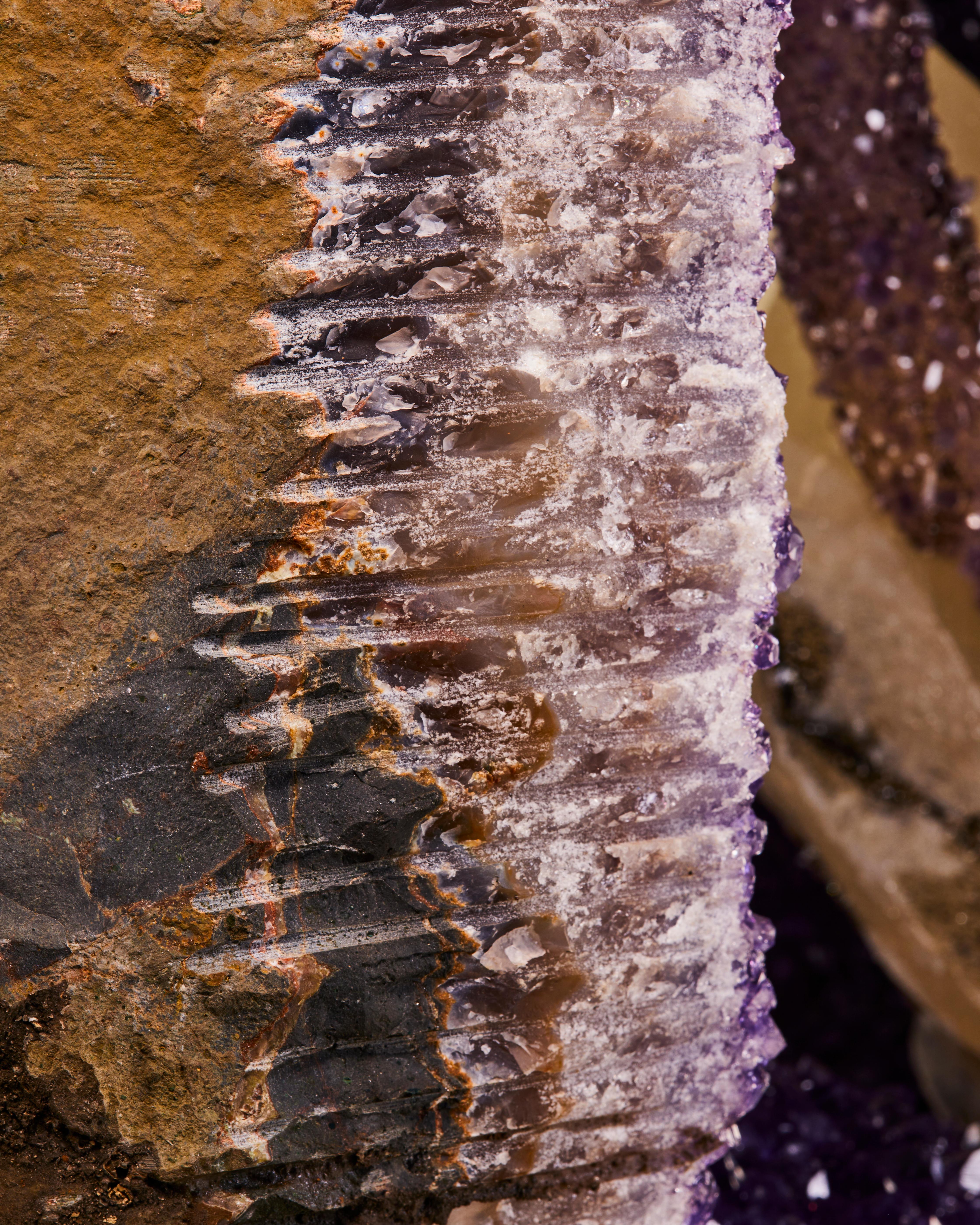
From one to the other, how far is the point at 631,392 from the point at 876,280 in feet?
3.85

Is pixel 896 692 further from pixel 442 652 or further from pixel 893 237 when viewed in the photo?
pixel 442 652

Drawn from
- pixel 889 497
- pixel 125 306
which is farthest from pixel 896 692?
pixel 125 306

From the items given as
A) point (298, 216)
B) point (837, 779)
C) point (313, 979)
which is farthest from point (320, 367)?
point (837, 779)

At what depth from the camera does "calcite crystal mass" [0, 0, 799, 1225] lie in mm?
804

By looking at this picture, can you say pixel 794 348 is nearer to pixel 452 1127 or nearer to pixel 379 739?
pixel 379 739

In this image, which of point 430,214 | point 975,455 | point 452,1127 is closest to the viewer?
point 430,214

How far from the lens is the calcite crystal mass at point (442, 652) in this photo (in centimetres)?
80

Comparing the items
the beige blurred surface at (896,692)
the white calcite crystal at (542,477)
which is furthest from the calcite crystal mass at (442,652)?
the beige blurred surface at (896,692)

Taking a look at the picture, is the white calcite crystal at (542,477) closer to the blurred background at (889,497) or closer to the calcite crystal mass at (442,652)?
the calcite crystal mass at (442,652)

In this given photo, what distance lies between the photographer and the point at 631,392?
832 millimetres

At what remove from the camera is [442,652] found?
829 mm

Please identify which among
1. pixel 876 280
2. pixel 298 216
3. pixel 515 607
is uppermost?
pixel 876 280

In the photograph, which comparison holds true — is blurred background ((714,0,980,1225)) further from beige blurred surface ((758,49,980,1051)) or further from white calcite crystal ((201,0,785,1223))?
white calcite crystal ((201,0,785,1223))

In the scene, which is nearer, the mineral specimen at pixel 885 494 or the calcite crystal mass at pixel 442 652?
the calcite crystal mass at pixel 442 652
